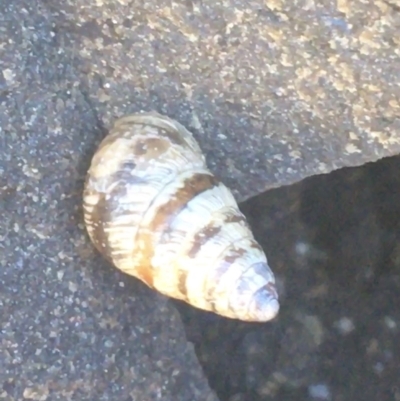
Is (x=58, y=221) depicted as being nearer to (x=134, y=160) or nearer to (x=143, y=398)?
(x=134, y=160)

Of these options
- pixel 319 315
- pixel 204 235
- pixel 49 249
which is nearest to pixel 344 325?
pixel 319 315

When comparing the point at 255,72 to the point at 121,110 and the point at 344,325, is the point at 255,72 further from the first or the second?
the point at 344,325

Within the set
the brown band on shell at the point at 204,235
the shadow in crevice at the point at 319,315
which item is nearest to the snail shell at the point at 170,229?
the brown band on shell at the point at 204,235

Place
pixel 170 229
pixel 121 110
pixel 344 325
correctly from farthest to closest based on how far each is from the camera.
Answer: pixel 344 325 < pixel 121 110 < pixel 170 229

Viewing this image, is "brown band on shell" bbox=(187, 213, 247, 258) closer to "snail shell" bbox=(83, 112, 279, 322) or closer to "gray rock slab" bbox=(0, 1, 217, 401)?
"snail shell" bbox=(83, 112, 279, 322)

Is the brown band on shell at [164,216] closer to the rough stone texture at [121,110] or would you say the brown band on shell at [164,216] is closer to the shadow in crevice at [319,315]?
the rough stone texture at [121,110]

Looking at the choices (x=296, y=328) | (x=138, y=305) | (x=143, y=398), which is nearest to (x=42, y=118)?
(x=138, y=305)

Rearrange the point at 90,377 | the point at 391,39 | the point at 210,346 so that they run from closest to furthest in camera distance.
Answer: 1. the point at 391,39
2. the point at 90,377
3. the point at 210,346
